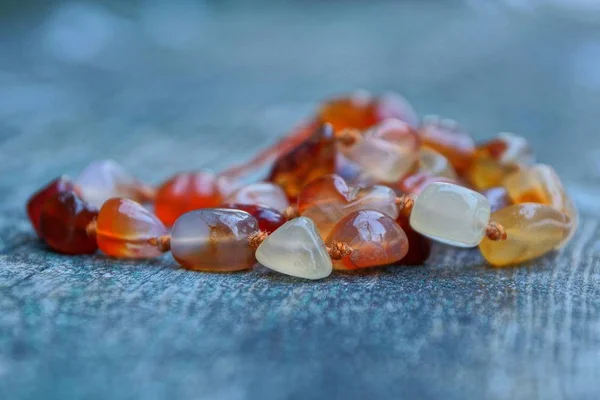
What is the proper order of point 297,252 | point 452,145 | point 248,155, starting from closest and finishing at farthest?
point 297,252 < point 452,145 < point 248,155

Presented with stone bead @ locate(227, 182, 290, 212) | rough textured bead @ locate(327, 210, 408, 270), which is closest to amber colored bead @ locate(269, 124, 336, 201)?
stone bead @ locate(227, 182, 290, 212)

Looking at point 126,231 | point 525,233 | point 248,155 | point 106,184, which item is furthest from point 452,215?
point 248,155

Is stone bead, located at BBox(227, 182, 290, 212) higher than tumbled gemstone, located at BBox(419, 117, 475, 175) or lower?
lower

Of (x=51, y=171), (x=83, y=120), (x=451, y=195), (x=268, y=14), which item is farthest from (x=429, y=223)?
(x=268, y=14)

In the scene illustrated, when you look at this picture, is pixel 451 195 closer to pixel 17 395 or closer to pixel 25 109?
pixel 17 395

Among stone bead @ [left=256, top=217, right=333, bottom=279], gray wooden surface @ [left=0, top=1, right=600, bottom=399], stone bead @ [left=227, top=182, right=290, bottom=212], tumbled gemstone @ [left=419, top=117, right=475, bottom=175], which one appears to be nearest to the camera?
gray wooden surface @ [left=0, top=1, right=600, bottom=399]

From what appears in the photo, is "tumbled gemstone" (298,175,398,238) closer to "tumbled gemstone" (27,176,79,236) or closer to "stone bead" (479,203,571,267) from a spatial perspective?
"stone bead" (479,203,571,267)

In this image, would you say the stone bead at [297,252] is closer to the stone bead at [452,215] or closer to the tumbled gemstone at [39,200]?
the stone bead at [452,215]

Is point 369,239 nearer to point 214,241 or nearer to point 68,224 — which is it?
point 214,241
